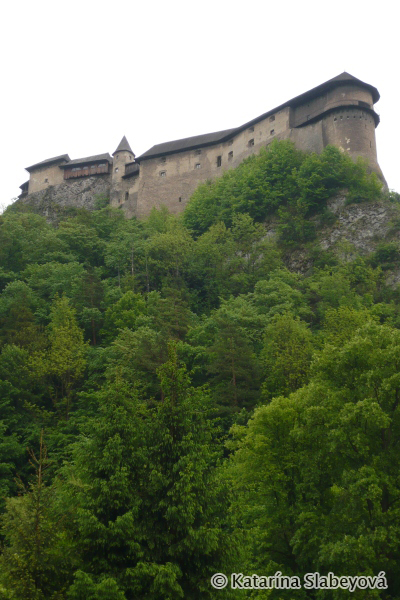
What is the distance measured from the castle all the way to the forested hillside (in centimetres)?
315

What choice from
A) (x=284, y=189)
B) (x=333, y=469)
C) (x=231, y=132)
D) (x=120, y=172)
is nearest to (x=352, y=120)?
(x=284, y=189)

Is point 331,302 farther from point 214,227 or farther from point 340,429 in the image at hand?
point 340,429

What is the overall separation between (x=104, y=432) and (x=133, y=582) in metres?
3.23

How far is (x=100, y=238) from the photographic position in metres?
55.6

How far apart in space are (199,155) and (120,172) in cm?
1097

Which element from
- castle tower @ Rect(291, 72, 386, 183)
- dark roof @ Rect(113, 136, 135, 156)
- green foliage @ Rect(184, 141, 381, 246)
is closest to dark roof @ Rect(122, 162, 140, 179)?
dark roof @ Rect(113, 136, 135, 156)

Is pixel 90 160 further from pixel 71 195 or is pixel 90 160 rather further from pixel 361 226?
pixel 361 226

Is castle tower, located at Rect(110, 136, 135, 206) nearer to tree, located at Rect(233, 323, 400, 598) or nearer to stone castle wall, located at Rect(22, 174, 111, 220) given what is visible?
stone castle wall, located at Rect(22, 174, 111, 220)

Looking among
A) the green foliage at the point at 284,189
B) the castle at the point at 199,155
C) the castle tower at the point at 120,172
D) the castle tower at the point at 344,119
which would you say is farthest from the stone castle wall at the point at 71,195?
the castle tower at the point at 344,119

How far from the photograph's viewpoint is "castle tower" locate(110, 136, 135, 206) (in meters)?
67.0

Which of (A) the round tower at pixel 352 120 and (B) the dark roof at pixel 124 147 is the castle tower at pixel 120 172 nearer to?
(B) the dark roof at pixel 124 147
